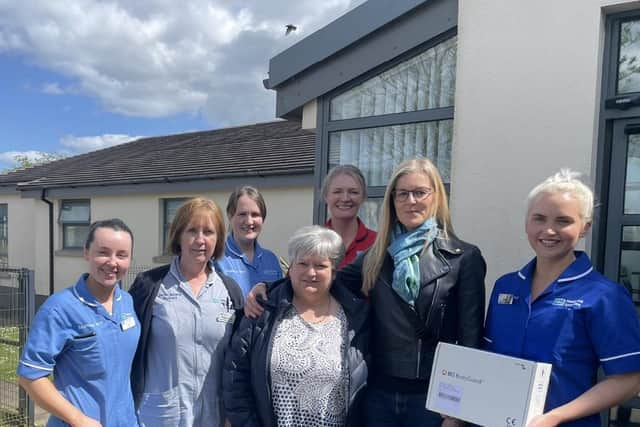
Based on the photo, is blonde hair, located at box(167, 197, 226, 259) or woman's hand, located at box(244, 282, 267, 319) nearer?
woman's hand, located at box(244, 282, 267, 319)

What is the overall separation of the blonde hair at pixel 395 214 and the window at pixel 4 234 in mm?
16245

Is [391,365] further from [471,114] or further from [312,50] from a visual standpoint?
[312,50]

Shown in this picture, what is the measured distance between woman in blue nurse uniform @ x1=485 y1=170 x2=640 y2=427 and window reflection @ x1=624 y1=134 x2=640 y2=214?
1288mm

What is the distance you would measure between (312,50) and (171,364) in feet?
9.63

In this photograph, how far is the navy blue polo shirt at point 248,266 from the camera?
3.44 meters

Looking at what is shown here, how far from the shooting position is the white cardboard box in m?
1.93

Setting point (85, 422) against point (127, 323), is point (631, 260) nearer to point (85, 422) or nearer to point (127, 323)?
point (127, 323)

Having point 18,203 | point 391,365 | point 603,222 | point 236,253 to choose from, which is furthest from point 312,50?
point 18,203

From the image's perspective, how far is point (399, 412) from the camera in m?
2.34

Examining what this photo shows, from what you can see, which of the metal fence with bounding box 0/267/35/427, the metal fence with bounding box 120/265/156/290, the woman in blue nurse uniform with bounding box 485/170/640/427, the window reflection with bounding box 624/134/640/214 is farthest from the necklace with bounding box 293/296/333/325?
the metal fence with bounding box 120/265/156/290

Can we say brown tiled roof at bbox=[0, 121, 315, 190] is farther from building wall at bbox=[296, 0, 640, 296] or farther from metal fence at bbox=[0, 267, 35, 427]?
building wall at bbox=[296, 0, 640, 296]

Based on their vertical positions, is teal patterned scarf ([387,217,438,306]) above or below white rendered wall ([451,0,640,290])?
below

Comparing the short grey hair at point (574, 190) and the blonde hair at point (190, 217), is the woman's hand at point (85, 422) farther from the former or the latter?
the short grey hair at point (574, 190)

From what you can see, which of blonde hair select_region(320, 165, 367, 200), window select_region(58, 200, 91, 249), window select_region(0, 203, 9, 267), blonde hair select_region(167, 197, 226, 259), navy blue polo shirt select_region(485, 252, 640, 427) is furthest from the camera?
window select_region(0, 203, 9, 267)
